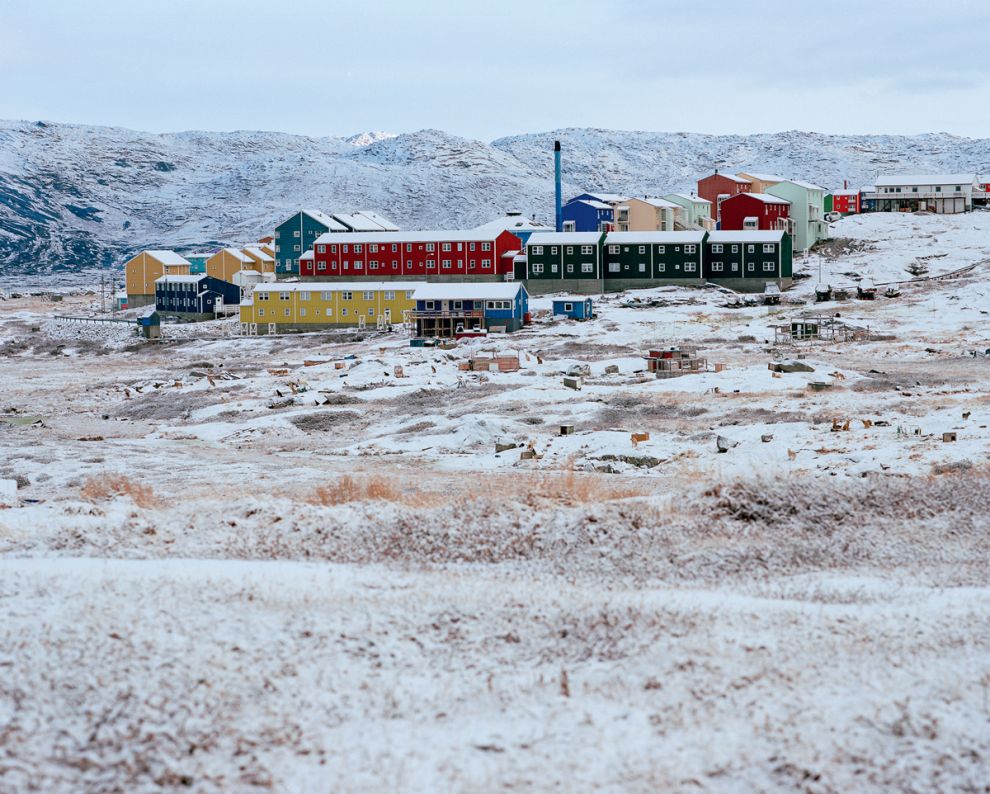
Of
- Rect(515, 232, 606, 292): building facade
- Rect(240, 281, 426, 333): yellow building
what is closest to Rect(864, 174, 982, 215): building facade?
Rect(515, 232, 606, 292): building facade

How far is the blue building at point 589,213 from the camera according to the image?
11119cm

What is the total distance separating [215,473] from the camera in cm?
3120

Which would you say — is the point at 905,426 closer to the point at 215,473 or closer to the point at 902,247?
the point at 215,473

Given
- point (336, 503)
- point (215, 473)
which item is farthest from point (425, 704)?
point (215, 473)

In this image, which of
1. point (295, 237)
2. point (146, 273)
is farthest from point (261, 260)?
point (146, 273)

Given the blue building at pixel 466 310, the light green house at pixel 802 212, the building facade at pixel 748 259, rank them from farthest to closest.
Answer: the light green house at pixel 802 212 → the building facade at pixel 748 259 → the blue building at pixel 466 310

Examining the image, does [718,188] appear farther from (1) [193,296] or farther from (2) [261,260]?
(1) [193,296]

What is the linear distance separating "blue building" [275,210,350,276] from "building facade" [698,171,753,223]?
138ft

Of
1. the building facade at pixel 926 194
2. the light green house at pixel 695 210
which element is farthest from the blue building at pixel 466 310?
the building facade at pixel 926 194

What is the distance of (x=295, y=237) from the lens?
113 m

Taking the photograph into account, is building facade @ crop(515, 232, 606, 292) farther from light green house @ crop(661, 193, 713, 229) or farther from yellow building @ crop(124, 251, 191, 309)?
yellow building @ crop(124, 251, 191, 309)

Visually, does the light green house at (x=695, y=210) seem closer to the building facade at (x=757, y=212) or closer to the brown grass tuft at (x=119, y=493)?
the building facade at (x=757, y=212)

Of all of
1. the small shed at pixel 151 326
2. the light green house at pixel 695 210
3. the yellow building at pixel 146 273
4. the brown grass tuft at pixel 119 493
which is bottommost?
the brown grass tuft at pixel 119 493

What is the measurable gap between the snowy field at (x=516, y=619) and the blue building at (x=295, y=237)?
268 feet
